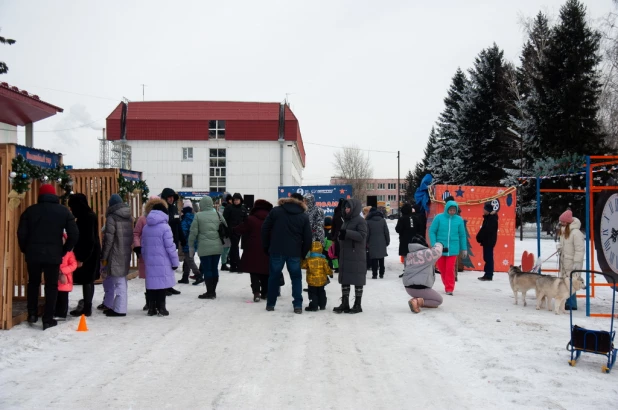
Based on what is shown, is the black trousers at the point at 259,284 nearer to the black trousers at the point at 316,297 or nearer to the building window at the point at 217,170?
the black trousers at the point at 316,297

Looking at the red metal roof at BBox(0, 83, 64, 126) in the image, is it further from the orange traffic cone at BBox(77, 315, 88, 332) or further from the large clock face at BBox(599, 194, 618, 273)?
the large clock face at BBox(599, 194, 618, 273)

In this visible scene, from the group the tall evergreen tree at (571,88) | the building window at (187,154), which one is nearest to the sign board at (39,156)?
the tall evergreen tree at (571,88)

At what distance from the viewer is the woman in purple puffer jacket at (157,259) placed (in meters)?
8.72

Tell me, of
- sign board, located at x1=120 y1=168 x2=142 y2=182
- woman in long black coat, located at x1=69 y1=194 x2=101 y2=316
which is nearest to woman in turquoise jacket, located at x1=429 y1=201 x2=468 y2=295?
woman in long black coat, located at x1=69 y1=194 x2=101 y2=316

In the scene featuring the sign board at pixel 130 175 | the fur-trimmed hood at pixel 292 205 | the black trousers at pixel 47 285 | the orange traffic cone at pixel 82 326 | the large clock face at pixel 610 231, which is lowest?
the orange traffic cone at pixel 82 326

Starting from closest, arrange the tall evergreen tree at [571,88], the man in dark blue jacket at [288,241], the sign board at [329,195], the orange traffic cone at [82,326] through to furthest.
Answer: the orange traffic cone at [82,326], the man in dark blue jacket at [288,241], the sign board at [329,195], the tall evergreen tree at [571,88]

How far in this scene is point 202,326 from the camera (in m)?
8.06

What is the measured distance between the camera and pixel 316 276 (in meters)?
9.45

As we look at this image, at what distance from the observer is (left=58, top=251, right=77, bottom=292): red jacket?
805 cm

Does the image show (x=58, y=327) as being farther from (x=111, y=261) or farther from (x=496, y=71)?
(x=496, y=71)

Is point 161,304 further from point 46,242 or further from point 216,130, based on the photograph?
point 216,130

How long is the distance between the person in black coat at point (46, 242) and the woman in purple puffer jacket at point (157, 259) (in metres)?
1.31

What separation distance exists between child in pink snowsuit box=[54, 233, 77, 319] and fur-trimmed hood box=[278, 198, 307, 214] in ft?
11.2

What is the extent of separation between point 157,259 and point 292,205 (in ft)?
7.89
